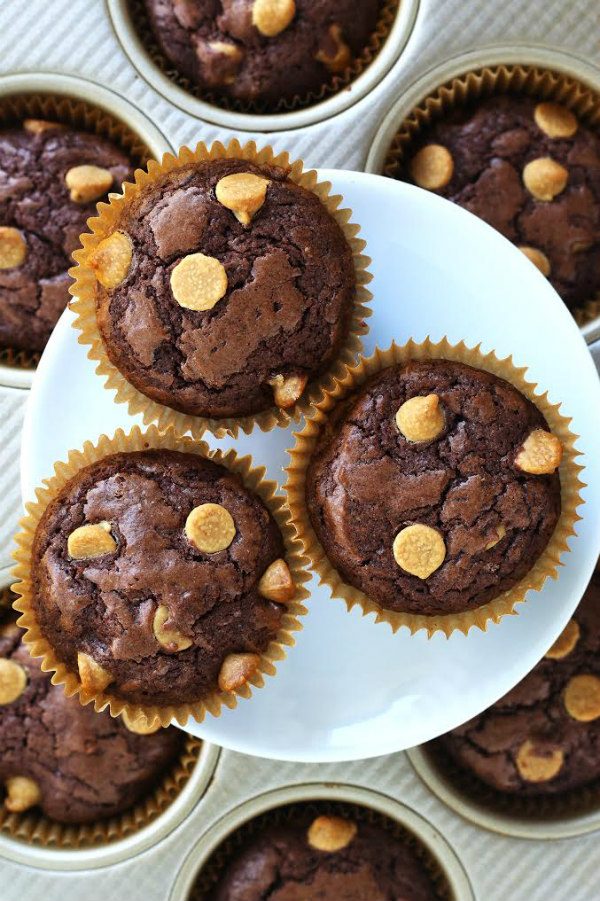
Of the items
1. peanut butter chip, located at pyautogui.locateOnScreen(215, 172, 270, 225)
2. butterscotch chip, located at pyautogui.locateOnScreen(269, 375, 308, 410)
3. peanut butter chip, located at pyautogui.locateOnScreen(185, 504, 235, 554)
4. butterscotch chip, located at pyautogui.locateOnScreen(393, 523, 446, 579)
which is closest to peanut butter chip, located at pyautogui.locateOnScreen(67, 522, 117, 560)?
peanut butter chip, located at pyautogui.locateOnScreen(185, 504, 235, 554)

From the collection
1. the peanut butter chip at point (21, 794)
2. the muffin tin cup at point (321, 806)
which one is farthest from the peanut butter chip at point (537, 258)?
the peanut butter chip at point (21, 794)

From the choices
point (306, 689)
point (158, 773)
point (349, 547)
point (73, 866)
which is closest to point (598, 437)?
point (349, 547)

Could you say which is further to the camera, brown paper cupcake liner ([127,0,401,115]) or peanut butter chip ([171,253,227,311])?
brown paper cupcake liner ([127,0,401,115])

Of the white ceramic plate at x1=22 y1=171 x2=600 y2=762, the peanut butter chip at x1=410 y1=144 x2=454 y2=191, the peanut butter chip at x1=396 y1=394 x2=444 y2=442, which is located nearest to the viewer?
the peanut butter chip at x1=396 y1=394 x2=444 y2=442

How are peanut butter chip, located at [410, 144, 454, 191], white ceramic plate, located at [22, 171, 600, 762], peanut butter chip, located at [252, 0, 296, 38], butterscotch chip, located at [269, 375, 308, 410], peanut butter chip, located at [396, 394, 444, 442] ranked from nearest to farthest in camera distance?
peanut butter chip, located at [396, 394, 444, 442] → butterscotch chip, located at [269, 375, 308, 410] → white ceramic plate, located at [22, 171, 600, 762] → peanut butter chip, located at [252, 0, 296, 38] → peanut butter chip, located at [410, 144, 454, 191]

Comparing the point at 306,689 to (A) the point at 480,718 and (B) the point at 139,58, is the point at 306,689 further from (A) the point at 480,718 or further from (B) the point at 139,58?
(B) the point at 139,58

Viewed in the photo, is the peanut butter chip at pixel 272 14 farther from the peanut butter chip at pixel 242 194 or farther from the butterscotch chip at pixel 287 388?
the butterscotch chip at pixel 287 388

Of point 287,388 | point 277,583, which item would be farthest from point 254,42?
point 277,583

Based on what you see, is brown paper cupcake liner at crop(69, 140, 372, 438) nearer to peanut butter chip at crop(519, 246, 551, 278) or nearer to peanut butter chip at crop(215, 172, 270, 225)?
peanut butter chip at crop(215, 172, 270, 225)
